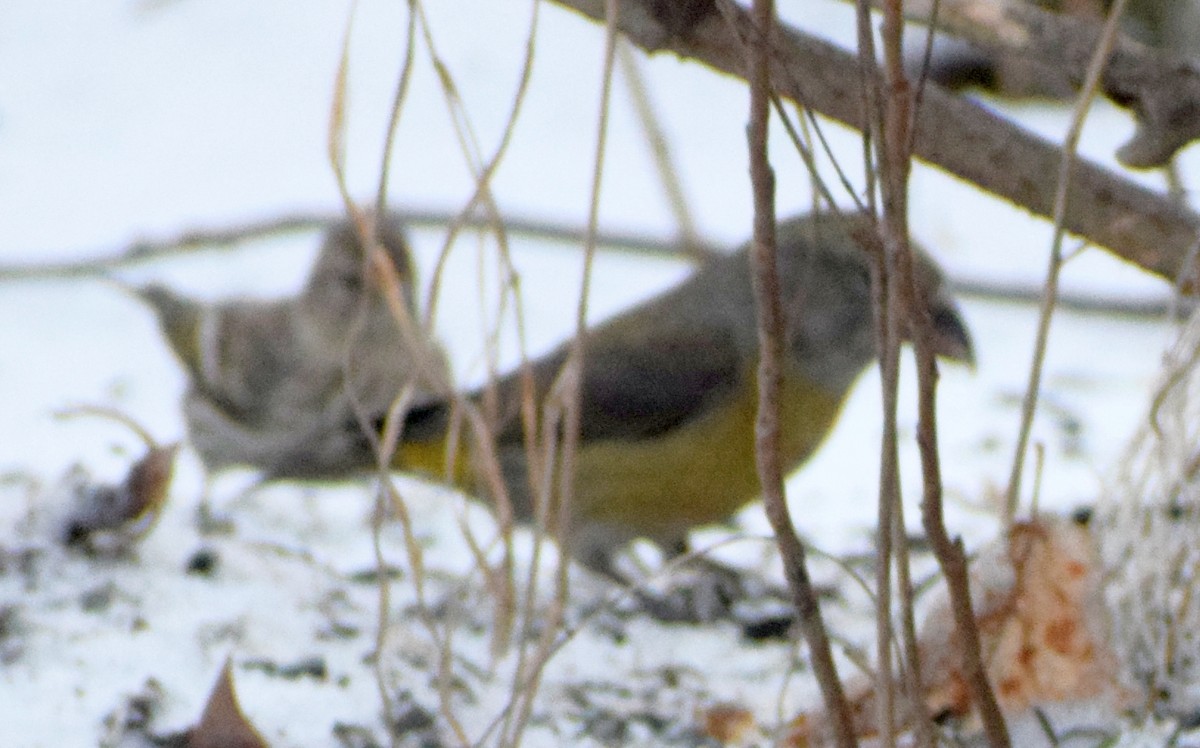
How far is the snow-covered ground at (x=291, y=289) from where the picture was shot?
8.22ft

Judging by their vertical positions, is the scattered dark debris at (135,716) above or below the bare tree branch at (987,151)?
below

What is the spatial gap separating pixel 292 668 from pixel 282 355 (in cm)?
283

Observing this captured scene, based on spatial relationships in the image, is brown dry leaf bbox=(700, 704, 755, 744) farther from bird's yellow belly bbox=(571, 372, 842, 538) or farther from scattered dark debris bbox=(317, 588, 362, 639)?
bird's yellow belly bbox=(571, 372, 842, 538)

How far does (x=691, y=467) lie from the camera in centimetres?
357

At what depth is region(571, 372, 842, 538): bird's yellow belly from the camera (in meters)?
3.55

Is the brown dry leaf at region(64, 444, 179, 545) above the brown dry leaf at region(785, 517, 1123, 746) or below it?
above

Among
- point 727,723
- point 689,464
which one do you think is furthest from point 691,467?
point 727,723

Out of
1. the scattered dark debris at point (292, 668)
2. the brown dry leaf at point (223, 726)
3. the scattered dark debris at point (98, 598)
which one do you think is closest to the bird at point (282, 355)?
the scattered dark debris at point (98, 598)

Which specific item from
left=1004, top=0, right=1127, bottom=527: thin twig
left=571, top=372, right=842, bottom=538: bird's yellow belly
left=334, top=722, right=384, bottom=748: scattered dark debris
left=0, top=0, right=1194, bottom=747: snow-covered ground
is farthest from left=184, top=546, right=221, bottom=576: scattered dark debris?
left=1004, top=0, right=1127, bottom=527: thin twig

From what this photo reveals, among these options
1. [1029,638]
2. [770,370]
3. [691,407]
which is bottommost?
[1029,638]

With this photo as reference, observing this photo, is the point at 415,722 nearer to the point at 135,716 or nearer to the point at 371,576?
the point at 135,716

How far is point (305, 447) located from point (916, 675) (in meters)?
2.63

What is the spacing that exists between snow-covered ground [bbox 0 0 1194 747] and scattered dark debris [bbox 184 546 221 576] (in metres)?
0.01

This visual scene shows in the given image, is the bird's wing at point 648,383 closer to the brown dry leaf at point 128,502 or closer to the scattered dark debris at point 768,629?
the scattered dark debris at point 768,629
